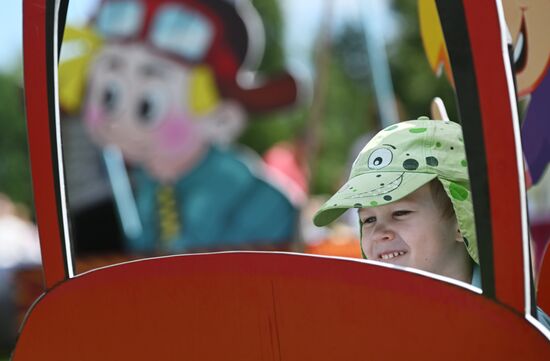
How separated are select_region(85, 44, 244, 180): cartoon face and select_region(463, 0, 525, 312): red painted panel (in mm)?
5408

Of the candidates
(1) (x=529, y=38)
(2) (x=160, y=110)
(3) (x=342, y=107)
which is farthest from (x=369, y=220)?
(3) (x=342, y=107)

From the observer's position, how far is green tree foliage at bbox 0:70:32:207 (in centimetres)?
1577

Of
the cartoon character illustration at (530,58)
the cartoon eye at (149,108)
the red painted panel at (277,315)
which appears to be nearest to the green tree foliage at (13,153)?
the cartoon eye at (149,108)

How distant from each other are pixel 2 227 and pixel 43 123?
18.1 ft

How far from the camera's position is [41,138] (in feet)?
3.04

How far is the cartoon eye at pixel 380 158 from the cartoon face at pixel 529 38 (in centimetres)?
38

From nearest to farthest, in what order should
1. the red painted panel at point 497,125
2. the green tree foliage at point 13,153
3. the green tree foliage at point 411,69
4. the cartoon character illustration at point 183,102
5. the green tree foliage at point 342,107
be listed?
the red painted panel at point 497,125 → the cartoon character illustration at point 183,102 → the green tree foliage at point 13,153 → the green tree foliage at point 342,107 → the green tree foliage at point 411,69

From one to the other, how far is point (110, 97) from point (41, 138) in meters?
5.27

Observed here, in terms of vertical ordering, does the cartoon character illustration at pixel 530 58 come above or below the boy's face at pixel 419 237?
above

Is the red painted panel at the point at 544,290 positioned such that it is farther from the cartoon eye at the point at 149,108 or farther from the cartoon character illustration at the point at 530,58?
the cartoon eye at the point at 149,108

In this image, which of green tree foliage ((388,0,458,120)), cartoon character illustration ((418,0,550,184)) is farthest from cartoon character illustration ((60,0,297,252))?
A: green tree foliage ((388,0,458,120))

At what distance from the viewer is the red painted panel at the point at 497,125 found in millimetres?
698

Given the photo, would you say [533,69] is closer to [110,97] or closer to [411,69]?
[110,97]

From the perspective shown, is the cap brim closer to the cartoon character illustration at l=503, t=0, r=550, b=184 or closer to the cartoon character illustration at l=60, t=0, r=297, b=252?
the cartoon character illustration at l=503, t=0, r=550, b=184
